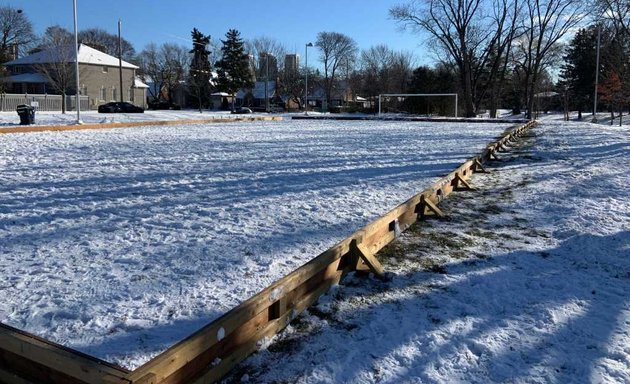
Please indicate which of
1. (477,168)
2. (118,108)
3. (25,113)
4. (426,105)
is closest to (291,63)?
(426,105)

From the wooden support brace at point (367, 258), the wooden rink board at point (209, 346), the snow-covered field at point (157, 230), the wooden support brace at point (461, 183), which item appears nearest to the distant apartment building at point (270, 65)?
the snow-covered field at point (157, 230)

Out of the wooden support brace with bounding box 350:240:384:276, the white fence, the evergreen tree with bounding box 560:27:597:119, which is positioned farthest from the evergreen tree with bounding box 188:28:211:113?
the wooden support brace with bounding box 350:240:384:276

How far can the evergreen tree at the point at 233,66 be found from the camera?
72500mm

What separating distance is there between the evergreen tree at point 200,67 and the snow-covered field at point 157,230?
55675 mm

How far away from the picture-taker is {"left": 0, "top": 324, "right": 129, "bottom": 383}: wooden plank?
2.76m

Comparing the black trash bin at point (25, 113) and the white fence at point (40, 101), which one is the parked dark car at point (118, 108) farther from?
the black trash bin at point (25, 113)

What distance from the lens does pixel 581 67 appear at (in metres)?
70.3

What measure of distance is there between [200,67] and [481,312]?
6948 cm

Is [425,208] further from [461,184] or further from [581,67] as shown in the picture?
[581,67]

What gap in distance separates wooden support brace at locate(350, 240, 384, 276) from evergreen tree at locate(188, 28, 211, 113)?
63321 millimetres

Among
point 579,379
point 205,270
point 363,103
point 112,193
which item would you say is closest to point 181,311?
point 205,270

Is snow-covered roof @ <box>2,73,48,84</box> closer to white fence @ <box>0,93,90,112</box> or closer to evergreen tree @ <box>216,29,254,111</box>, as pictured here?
white fence @ <box>0,93,90,112</box>

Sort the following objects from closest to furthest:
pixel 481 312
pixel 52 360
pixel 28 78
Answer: pixel 52 360 → pixel 481 312 → pixel 28 78

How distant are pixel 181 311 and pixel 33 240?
2923mm
